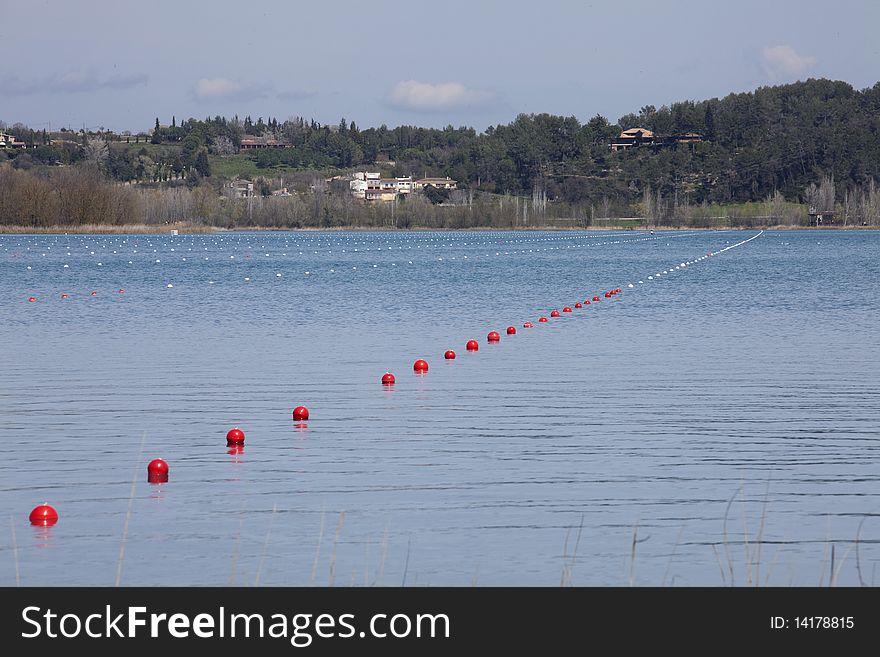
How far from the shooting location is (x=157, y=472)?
1301 cm

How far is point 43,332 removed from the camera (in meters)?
30.2

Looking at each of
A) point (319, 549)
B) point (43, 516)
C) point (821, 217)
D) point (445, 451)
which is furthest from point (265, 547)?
point (821, 217)

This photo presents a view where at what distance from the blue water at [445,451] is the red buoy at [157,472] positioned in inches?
3.9

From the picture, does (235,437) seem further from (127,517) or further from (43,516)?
(43,516)

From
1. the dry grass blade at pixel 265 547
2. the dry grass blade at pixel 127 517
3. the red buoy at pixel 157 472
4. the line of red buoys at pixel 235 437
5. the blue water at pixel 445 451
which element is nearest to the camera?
the dry grass blade at pixel 265 547

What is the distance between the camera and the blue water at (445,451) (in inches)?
403

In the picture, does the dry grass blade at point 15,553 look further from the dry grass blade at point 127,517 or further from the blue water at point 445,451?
the dry grass blade at point 127,517

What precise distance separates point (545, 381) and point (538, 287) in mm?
29913

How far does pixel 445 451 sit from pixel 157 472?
3.10 metres

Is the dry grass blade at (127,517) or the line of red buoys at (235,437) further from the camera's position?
the line of red buoys at (235,437)

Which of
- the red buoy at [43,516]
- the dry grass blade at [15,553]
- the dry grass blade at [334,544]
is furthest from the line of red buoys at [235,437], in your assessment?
the red buoy at [43,516]

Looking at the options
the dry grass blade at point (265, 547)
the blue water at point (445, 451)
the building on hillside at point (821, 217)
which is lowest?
the building on hillside at point (821, 217)

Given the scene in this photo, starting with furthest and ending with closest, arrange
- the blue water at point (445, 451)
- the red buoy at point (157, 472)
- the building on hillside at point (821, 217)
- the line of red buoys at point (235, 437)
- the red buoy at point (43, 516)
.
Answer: the building on hillside at point (821, 217)
the line of red buoys at point (235, 437)
the red buoy at point (157, 472)
the red buoy at point (43, 516)
the blue water at point (445, 451)
